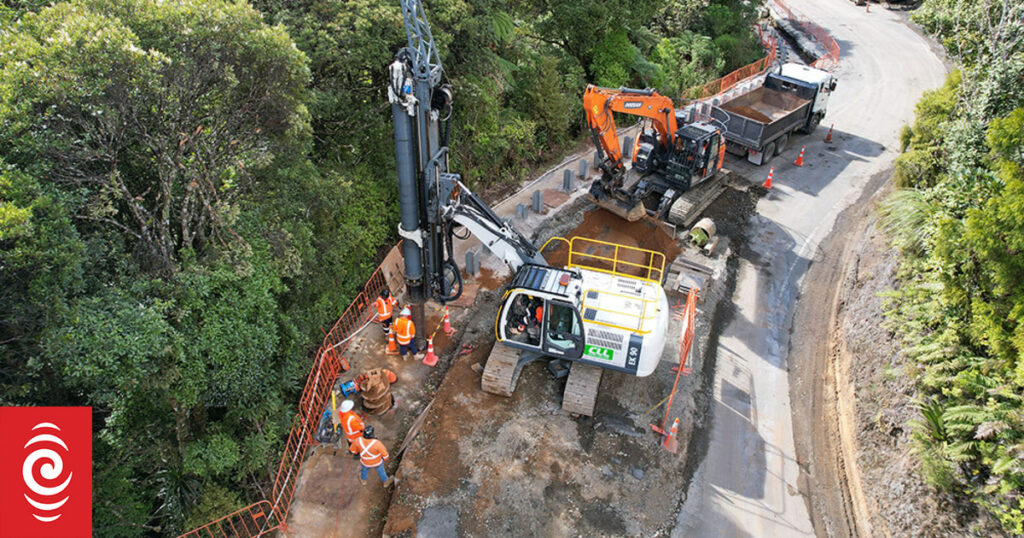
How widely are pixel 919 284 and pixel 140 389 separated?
1467 cm

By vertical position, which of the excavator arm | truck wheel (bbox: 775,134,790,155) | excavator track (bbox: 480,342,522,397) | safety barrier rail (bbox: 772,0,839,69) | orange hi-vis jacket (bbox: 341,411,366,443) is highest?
the excavator arm

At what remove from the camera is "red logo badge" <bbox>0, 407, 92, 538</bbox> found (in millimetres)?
8008

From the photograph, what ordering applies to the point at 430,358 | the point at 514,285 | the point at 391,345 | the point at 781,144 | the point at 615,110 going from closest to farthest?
the point at 514,285 < the point at 430,358 < the point at 391,345 < the point at 615,110 < the point at 781,144

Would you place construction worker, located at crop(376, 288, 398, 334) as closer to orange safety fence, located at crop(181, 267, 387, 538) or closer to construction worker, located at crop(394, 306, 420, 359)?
construction worker, located at crop(394, 306, 420, 359)

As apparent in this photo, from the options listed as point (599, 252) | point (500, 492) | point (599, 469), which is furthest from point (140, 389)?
point (599, 252)

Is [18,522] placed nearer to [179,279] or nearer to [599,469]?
[179,279]

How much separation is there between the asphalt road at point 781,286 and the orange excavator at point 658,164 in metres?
2.29

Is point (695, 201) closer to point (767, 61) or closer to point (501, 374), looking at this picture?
point (501, 374)

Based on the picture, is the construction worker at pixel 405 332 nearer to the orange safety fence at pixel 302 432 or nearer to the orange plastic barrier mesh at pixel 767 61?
the orange safety fence at pixel 302 432

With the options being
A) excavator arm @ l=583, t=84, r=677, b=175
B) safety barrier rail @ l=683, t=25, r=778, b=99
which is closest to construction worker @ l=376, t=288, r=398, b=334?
excavator arm @ l=583, t=84, r=677, b=175

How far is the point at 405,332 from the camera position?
42.2 feet

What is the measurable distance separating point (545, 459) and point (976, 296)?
27.5 feet

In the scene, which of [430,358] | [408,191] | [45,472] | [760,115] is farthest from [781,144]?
[45,472]

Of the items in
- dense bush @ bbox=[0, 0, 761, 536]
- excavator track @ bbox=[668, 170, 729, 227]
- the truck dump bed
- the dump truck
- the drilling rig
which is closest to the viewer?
dense bush @ bbox=[0, 0, 761, 536]
